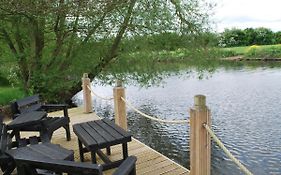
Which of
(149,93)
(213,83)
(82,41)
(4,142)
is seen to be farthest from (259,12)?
(4,142)

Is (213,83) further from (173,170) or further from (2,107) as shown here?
(173,170)

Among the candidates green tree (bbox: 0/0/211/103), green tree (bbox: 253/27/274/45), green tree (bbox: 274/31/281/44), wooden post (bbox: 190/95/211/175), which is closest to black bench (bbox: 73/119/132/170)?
wooden post (bbox: 190/95/211/175)

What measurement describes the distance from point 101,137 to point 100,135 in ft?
0.29

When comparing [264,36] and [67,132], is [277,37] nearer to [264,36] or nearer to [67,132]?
[264,36]

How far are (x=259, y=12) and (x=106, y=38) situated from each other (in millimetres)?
13695

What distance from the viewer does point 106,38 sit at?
11562 millimetres

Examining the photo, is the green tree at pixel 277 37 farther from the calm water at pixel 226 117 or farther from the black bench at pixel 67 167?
the black bench at pixel 67 167

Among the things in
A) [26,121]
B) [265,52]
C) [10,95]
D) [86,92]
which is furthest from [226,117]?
[265,52]

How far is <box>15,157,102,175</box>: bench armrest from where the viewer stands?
238cm

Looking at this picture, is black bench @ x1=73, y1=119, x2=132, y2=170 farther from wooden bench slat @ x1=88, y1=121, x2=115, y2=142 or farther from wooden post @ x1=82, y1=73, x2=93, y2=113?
wooden post @ x1=82, y1=73, x2=93, y2=113

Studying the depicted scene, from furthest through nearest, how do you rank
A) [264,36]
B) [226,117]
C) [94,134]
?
1. [264,36]
2. [226,117]
3. [94,134]

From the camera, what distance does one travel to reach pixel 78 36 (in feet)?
36.9

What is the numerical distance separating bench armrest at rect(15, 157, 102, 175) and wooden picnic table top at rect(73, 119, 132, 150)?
1.20 metres

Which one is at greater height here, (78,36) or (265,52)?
(78,36)
